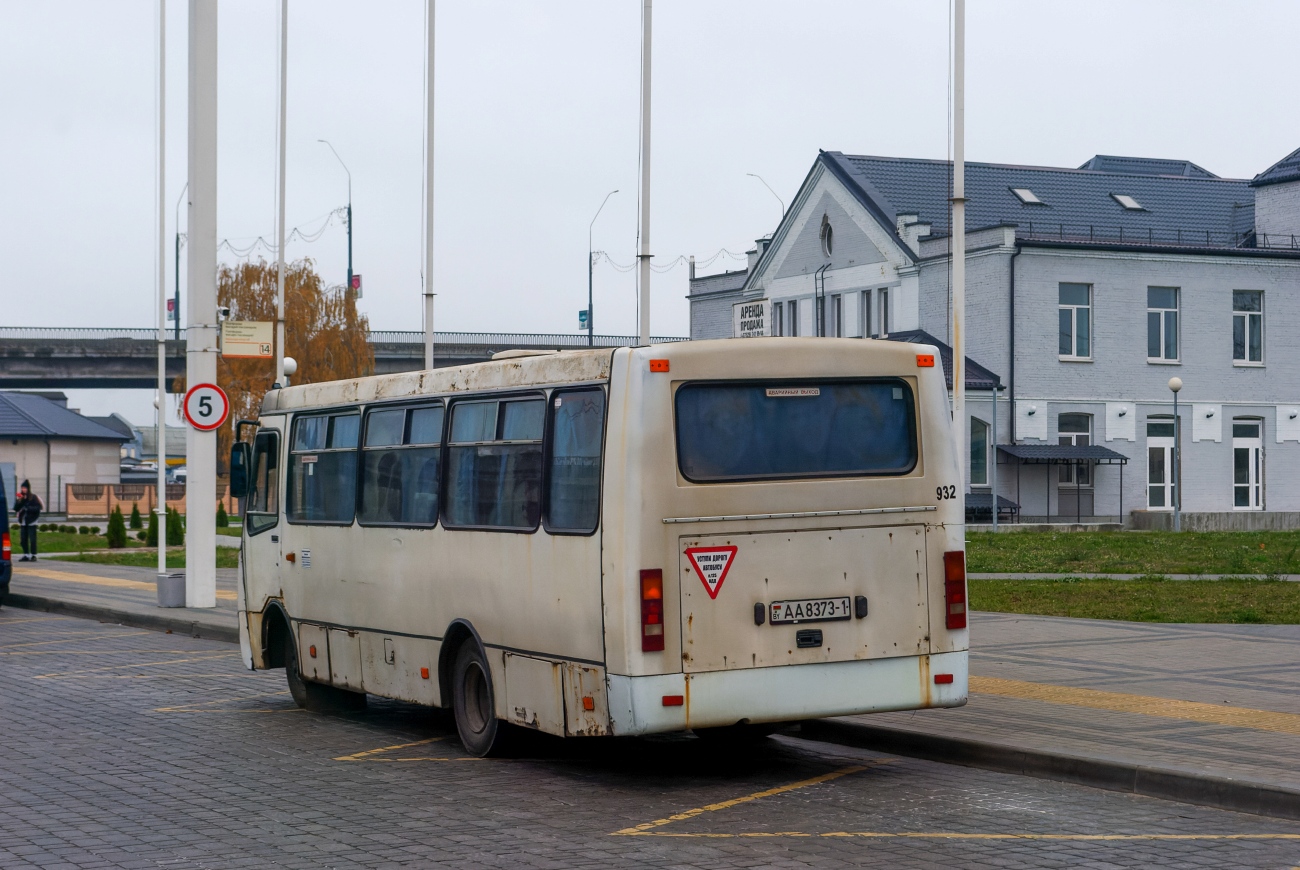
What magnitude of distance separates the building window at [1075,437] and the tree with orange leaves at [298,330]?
84.1 feet

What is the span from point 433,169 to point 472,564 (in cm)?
1969

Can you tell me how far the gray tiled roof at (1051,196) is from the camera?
176ft

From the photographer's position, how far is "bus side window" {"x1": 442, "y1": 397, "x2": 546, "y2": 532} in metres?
10.2

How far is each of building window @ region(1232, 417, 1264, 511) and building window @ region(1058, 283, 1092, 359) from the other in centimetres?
589

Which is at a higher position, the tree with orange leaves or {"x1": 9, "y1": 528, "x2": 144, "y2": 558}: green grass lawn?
the tree with orange leaves

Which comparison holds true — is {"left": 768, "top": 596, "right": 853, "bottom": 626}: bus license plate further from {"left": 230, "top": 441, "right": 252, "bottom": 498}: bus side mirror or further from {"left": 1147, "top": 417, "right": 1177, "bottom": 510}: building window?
{"left": 1147, "top": 417, "right": 1177, "bottom": 510}: building window

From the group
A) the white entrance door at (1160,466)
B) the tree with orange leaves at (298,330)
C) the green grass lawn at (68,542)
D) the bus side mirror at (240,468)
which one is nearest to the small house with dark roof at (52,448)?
the tree with orange leaves at (298,330)

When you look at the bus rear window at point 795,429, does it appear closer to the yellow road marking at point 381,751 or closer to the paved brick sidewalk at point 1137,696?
the paved brick sidewalk at point 1137,696

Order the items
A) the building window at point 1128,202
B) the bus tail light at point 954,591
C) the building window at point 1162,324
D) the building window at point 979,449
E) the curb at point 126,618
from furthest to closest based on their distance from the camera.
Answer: the building window at point 1128,202
the building window at point 1162,324
the building window at point 979,449
the curb at point 126,618
the bus tail light at point 954,591

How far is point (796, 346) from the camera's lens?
9.89 meters

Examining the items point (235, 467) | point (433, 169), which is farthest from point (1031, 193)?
point (235, 467)

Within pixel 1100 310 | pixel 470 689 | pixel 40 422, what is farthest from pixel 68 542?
pixel 40 422

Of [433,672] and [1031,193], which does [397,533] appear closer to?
[433,672]

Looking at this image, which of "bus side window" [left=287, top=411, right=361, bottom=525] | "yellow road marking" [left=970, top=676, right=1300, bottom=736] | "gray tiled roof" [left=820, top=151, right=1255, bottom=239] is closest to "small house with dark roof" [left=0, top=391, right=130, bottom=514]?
"gray tiled roof" [left=820, top=151, right=1255, bottom=239]
